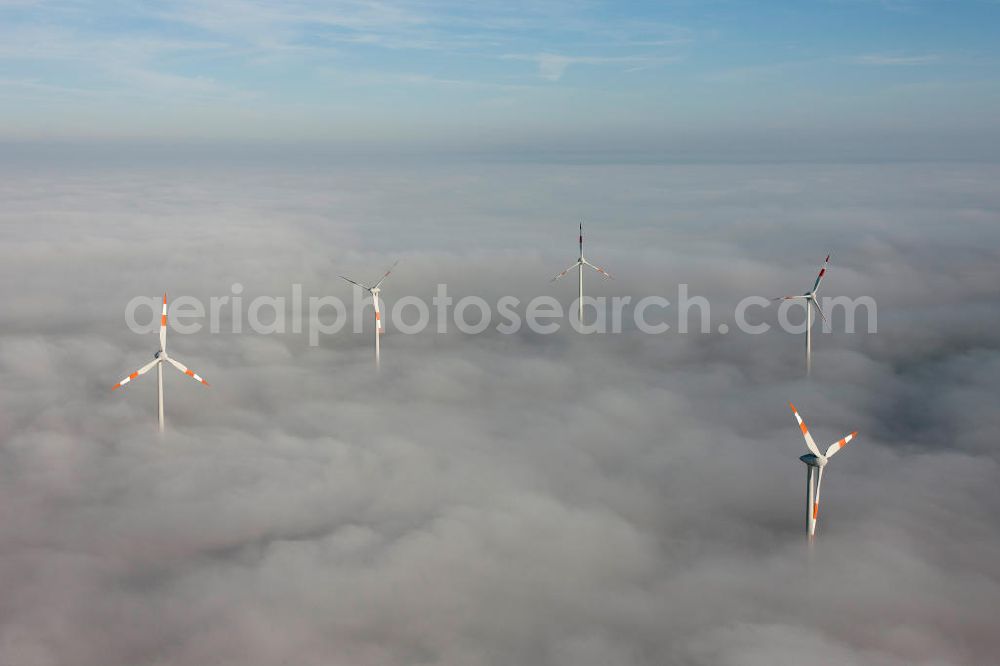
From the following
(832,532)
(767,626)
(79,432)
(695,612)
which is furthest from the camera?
(79,432)

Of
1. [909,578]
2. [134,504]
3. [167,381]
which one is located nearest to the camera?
[909,578]

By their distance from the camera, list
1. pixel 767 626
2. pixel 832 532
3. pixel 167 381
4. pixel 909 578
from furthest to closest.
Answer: pixel 167 381 → pixel 832 532 → pixel 909 578 → pixel 767 626

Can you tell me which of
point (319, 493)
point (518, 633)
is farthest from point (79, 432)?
point (518, 633)

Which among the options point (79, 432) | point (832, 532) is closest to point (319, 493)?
point (79, 432)

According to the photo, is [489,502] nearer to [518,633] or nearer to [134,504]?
[518,633]

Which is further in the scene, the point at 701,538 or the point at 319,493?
the point at 319,493

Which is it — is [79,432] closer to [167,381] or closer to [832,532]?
[167,381]

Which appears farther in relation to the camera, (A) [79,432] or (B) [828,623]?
(A) [79,432]

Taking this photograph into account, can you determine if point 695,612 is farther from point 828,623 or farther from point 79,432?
point 79,432

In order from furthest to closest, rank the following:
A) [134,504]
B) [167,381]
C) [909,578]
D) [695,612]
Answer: [167,381] → [134,504] → [909,578] → [695,612]
